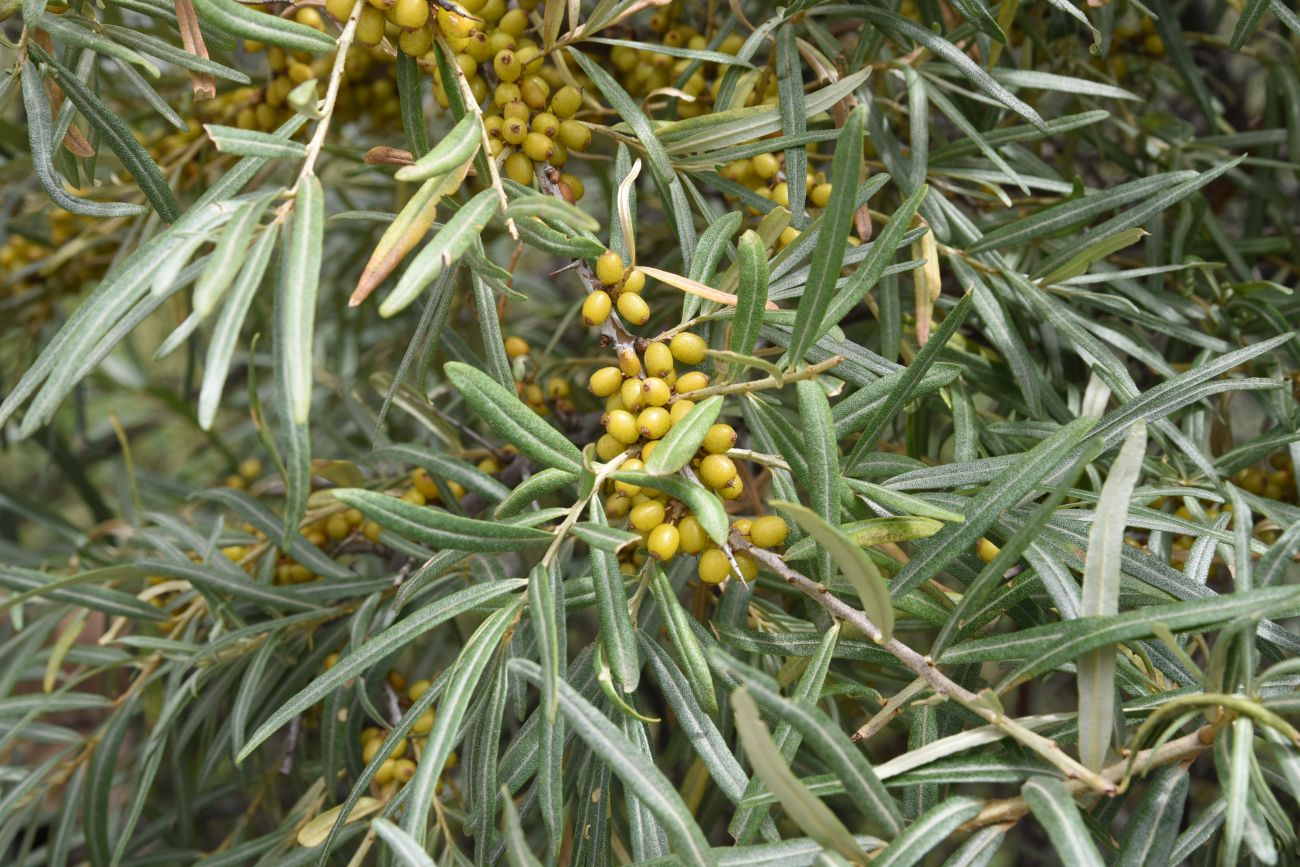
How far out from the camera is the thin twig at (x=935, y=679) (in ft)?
1.72

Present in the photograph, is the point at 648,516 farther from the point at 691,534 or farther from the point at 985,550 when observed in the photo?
the point at 985,550

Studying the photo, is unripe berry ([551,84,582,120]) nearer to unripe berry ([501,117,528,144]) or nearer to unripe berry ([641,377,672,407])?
unripe berry ([501,117,528,144])

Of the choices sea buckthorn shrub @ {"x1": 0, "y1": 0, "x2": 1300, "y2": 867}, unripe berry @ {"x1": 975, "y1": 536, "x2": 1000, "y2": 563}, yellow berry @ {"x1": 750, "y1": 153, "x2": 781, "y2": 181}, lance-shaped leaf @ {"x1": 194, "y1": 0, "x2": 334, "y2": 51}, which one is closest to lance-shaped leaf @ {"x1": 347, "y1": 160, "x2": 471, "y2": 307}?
sea buckthorn shrub @ {"x1": 0, "y1": 0, "x2": 1300, "y2": 867}

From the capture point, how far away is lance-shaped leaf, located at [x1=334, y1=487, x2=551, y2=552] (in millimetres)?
534

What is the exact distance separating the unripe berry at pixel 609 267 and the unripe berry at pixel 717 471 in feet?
0.47

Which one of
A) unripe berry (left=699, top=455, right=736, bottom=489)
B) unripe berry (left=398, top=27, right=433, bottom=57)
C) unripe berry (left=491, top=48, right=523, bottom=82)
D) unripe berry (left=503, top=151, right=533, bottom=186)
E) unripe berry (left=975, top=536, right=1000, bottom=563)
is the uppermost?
unripe berry (left=398, top=27, right=433, bottom=57)

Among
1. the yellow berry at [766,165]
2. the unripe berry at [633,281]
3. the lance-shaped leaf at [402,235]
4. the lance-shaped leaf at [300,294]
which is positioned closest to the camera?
the lance-shaped leaf at [300,294]

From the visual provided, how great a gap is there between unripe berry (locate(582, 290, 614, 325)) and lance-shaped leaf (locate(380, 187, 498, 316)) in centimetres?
11

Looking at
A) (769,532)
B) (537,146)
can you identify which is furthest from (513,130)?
(769,532)

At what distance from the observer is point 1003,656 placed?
56 centimetres

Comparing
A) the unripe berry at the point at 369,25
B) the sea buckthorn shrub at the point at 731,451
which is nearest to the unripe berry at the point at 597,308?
the sea buckthorn shrub at the point at 731,451

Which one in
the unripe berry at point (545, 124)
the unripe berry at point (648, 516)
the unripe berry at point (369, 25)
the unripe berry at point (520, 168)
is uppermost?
the unripe berry at point (369, 25)

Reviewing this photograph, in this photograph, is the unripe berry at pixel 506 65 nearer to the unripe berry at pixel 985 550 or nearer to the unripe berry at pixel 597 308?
the unripe berry at pixel 597 308

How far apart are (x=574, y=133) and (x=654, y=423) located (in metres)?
0.26
